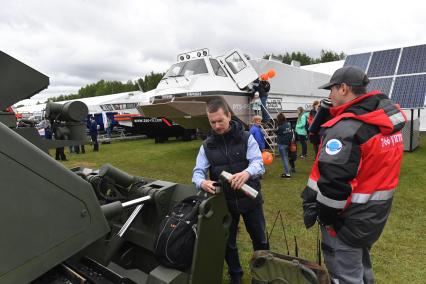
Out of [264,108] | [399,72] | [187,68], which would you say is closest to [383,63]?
[399,72]

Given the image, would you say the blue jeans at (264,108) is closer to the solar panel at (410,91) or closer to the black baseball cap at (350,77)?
the solar panel at (410,91)

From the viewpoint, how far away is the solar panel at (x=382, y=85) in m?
9.86

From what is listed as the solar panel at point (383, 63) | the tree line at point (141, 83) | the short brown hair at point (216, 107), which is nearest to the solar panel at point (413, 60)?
the solar panel at point (383, 63)

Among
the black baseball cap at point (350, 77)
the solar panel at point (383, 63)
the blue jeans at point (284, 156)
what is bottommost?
the blue jeans at point (284, 156)

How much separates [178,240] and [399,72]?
1042 centimetres

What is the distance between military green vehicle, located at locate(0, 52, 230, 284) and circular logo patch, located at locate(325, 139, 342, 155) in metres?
0.73

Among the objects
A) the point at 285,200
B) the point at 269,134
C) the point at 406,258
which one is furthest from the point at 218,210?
Answer: the point at 269,134

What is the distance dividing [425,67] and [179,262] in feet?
34.5

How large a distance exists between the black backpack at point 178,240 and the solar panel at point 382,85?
Result: 30.7 ft

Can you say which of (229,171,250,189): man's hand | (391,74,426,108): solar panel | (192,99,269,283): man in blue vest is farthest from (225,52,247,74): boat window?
(229,171,250,189): man's hand

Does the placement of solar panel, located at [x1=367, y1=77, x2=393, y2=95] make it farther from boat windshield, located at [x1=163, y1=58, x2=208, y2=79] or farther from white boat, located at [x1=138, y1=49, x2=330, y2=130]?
boat windshield, located at [x1=163, y1=58, x2=208, y2=79]

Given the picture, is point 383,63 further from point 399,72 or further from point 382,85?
point 382,85

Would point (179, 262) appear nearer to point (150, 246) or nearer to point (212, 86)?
point (150, 246)

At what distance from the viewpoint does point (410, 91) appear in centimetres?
948
